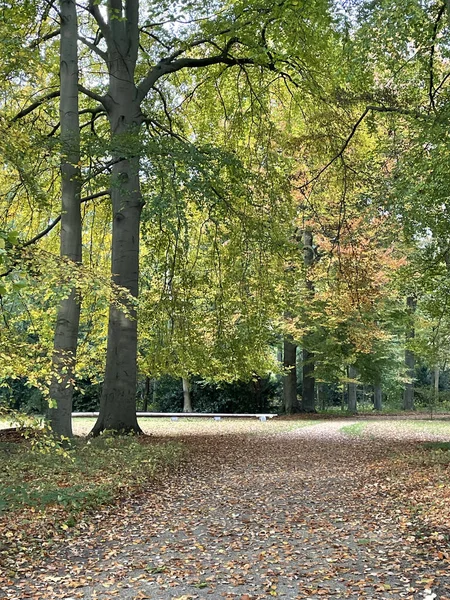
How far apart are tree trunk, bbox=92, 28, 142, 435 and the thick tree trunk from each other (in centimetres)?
141

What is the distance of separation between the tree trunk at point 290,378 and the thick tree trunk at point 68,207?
1375 cm

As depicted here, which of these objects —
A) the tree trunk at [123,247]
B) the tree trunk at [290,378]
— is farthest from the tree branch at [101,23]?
the tree trunk at [290,378]

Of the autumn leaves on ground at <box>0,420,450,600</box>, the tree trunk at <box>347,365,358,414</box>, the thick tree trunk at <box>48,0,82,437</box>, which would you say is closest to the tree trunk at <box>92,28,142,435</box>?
the thick tree trunk at <box>48,0,82,437</box>

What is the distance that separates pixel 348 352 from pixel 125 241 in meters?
11.5

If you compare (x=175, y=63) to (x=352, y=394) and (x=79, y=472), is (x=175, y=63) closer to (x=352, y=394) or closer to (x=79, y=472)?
(x=79, y=472)

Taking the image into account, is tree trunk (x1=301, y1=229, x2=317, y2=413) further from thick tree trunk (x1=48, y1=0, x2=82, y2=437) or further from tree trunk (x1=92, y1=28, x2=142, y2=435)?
thick tree trunk (x1=48, y1=0, x2=82, y2=437)

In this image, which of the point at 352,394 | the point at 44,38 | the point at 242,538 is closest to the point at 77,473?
the point at 242,538

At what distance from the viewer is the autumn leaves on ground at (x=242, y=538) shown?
399cm

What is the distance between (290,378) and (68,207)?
15.3 metres

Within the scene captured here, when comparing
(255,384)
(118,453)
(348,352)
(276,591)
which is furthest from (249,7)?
(255,384)

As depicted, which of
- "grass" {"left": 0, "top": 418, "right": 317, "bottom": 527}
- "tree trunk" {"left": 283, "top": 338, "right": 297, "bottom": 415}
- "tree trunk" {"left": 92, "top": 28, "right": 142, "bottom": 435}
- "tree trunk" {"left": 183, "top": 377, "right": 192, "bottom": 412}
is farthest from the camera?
"tree trunk" {"left": 183, "top": 377, "right": 192, "bottom": 412}

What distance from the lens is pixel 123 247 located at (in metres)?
11.2

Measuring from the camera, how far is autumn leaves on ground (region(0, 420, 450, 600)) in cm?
399

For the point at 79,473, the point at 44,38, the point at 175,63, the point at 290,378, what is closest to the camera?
the point at 79,473
